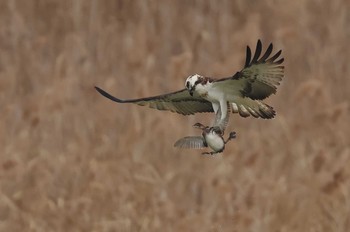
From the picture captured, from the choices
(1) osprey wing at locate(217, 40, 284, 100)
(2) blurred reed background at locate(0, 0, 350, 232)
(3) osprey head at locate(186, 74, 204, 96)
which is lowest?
(3) osprey head at locate(186, 74, 204, 96)

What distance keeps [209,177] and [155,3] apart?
74.7 inches

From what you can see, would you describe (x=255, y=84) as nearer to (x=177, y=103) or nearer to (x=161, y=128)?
(x=177, y=103)

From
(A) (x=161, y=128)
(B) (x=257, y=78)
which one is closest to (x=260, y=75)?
(B) (x=257, y=78)

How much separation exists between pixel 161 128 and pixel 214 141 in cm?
262

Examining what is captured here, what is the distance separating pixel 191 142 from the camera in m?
0.94

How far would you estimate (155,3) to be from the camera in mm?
5156

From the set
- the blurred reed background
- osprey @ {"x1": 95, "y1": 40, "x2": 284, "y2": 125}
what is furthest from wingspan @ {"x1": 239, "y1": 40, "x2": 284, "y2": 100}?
the blurred reed background

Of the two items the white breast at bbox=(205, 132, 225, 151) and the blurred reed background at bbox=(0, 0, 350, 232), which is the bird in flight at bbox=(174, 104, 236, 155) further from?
the blurred reed background at bbox=(0, 0, 350, 232)

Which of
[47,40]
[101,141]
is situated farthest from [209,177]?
[47,40]

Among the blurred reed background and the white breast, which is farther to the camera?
the blurred reed background

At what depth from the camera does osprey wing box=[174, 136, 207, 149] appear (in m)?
0.91

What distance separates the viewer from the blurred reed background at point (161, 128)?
10.6ft

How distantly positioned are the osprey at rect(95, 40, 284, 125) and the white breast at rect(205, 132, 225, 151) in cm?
1

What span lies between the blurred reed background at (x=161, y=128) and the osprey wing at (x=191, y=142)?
1648 mm
